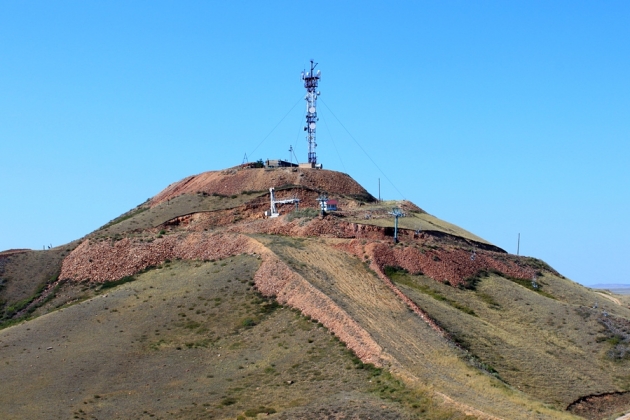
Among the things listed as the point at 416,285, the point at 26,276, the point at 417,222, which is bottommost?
the point at 416,285

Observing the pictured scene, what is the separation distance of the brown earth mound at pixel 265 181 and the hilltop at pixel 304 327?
26.1 ft

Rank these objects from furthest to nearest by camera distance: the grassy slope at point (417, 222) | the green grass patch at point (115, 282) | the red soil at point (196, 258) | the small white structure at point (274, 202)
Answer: the small white structure at point (274, 202), the grassy slope at point (417, 222), the green grass patch at point (115, 282), the red soil at point (196, 258)

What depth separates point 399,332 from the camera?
43.8 m

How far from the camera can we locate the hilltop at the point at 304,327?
121 feet

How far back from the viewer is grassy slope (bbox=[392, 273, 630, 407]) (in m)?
44.4

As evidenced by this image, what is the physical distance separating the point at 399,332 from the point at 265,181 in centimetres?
3966

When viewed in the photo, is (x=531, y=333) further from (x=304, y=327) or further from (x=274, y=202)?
(x=274, y=202)

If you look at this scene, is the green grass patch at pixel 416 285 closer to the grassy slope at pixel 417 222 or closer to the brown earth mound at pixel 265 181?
the grassy slope at pixel 417 222

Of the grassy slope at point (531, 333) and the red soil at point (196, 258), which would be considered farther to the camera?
the red soil at point (196, 258)

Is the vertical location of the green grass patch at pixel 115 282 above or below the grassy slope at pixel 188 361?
above

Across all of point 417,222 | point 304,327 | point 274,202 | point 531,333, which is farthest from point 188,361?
point 417,222

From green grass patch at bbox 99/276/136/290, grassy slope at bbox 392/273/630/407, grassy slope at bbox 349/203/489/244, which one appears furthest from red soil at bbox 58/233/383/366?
grassy slope at bbox 349/203/489/244

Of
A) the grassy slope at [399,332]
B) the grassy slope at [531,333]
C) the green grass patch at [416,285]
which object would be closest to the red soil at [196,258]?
the grassy slope at [399,332]

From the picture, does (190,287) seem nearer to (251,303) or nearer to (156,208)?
(251,303)
